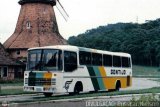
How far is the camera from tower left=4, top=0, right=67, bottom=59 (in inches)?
2098

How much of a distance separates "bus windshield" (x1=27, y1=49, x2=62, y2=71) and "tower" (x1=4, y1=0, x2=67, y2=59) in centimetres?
2959

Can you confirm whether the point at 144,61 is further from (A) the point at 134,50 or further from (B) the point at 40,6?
(B) the point at 40,6

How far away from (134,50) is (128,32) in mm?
19940

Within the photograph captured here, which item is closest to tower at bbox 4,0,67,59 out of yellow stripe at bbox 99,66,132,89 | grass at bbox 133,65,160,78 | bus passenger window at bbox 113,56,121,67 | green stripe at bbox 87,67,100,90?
yellow stripe at bbox 99,66,132,89

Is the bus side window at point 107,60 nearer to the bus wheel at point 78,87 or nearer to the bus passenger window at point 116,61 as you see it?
the bus passenger window at point 116,61

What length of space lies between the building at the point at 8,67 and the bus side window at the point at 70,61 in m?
24.5

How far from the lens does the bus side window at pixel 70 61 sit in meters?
23.1

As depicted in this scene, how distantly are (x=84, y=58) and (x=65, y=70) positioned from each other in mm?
2641

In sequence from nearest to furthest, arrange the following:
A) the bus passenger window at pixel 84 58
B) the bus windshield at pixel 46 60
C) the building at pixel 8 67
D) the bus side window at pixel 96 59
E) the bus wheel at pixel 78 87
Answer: the bus windshield at pixel 46 60, the bus wheel at pixel 78 87, the bus passenger window at pixel 84 58, the bus side window at pixel 96 59, the building at pixel 8 67

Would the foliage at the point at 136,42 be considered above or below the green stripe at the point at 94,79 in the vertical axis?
above

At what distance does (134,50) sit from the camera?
114125mm

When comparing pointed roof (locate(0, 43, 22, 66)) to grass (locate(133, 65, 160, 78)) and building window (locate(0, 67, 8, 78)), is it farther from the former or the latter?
grass (locate(133, 65, 160, 78))

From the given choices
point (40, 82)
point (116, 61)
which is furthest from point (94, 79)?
point (40, 82)

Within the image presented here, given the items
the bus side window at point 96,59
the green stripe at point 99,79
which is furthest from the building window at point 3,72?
the bus side window at point 96,59
